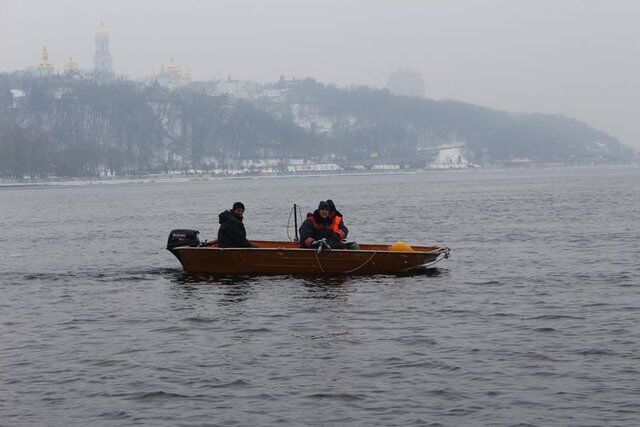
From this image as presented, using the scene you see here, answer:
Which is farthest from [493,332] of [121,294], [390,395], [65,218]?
[65,218]

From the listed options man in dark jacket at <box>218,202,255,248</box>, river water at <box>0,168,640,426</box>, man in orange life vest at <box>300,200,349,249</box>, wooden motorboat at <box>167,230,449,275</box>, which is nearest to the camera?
river water at <box>0,168,640,426</box>

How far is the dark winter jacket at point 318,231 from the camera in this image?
27.8 meters

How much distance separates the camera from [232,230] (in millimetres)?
28281

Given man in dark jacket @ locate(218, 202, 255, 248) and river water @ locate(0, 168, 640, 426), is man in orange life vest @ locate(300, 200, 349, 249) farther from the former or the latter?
man in dark jacket @ locate(218, 202, 255, 248)

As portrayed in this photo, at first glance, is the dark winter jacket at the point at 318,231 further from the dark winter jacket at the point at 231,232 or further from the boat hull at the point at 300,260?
the dark winter jacket at the point at 231,232

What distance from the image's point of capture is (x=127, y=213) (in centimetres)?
8281

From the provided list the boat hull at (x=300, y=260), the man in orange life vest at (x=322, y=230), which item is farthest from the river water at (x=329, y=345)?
the man in orange life vest at (x=322, y=230)

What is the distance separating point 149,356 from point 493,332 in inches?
256

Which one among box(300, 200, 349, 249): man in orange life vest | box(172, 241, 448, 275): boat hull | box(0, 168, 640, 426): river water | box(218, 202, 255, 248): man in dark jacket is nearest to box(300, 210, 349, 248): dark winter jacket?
box(300, 200, 349, 249): man in orange life vest

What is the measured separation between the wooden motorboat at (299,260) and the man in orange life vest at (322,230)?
31 centimetres

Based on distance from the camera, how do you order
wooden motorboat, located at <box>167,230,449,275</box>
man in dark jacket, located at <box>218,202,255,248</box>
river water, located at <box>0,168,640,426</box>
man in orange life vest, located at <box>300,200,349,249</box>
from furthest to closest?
man in dark jacket, located at <box>218,202,255,248</box> < wooden motorboat, located at <box>167,230,449,275</box> < man in orange life vest, located at <box>300,200,349,249</box> < river water, located at <box>0,168,640,426</box>

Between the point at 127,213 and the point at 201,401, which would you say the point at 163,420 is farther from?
the point at 127,213

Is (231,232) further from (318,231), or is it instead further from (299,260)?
(318,231)

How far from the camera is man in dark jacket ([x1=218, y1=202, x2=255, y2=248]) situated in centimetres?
2808
